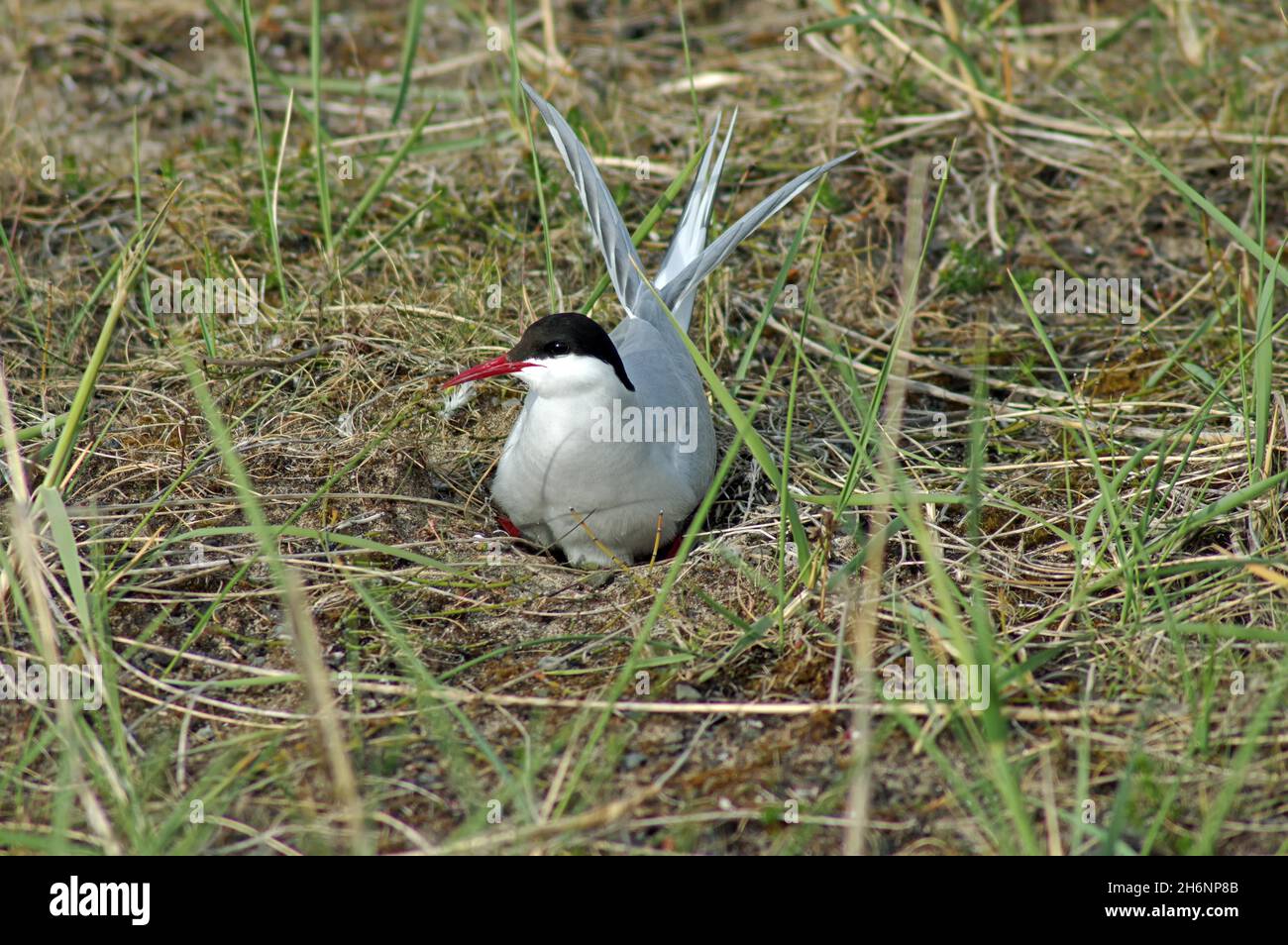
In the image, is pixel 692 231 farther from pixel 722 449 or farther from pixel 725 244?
pixel 722 449

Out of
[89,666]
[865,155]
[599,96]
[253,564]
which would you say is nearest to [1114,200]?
[865,155]

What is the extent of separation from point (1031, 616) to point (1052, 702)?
338 mm

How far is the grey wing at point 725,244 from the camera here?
3283mm

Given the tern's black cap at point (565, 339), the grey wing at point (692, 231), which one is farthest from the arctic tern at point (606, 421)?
the grey wing at point (692, 231)

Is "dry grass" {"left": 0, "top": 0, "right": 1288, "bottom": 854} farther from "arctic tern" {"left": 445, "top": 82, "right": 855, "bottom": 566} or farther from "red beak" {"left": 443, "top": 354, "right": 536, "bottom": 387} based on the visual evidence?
"red beak" {"left": 443, "top": 354, "right": 536, "bottom": 387}

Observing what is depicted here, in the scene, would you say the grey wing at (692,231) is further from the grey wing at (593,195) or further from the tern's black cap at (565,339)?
the tern's black cap at (565,339)

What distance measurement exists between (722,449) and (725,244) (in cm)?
59

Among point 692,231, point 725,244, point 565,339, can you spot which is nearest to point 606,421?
point 565,339

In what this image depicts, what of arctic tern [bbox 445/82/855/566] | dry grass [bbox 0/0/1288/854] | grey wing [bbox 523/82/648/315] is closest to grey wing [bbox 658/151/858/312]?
arctic tern [bbox 445/82/855/566]

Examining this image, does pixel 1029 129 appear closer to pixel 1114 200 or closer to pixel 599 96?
pixel 1114 200

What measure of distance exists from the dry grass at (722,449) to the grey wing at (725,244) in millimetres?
391

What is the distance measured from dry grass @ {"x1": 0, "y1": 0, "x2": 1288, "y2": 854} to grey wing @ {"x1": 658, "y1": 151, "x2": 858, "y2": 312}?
15.4 inches

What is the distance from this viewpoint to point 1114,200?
14.6ft

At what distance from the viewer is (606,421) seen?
2.96 meters
